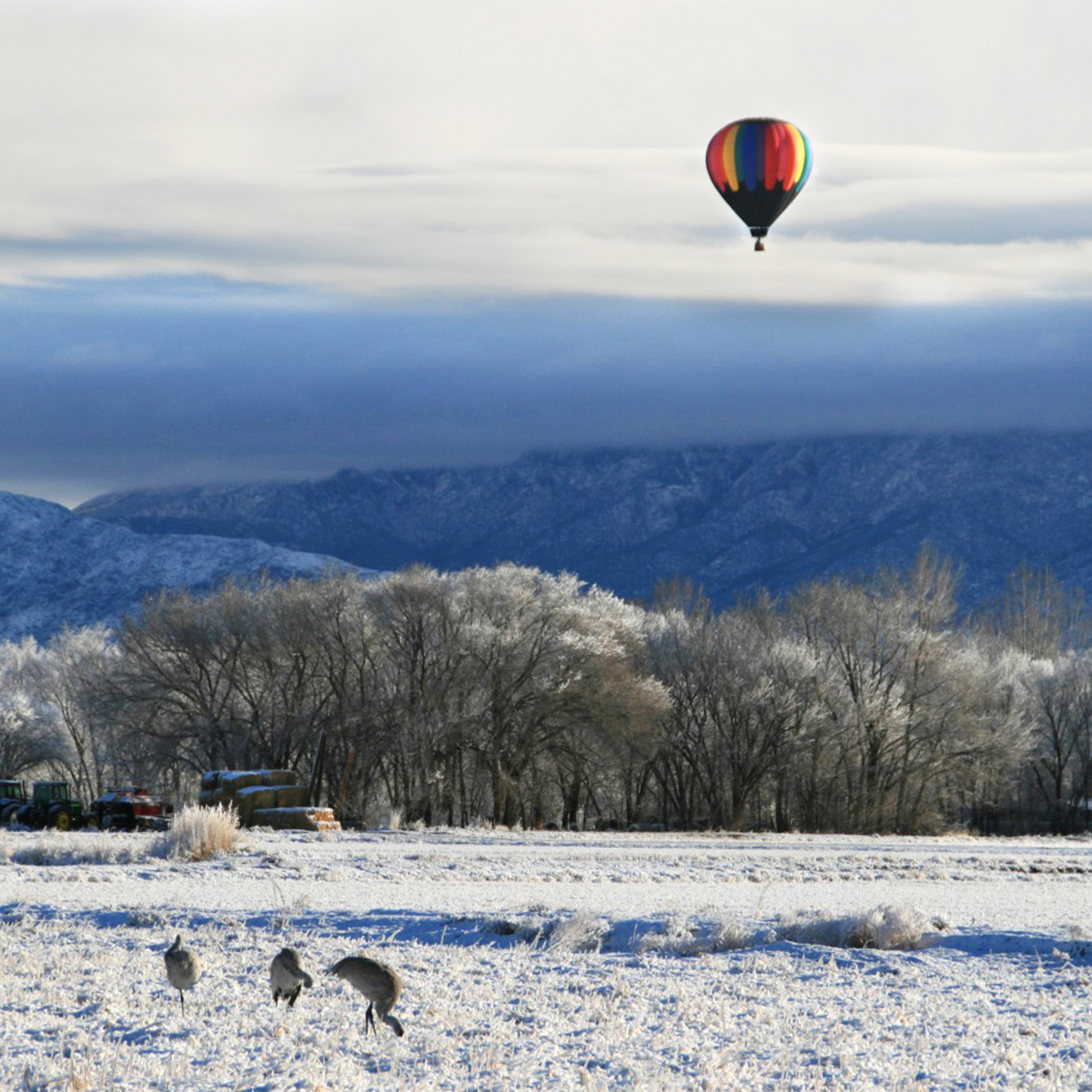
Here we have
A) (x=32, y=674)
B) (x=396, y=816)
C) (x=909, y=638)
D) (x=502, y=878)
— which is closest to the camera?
(x=502, y=878)

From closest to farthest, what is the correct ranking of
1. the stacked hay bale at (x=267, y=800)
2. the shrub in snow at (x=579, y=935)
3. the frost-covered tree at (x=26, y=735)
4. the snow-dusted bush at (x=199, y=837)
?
the shrub in snow at (x=579, y=935) → the snow-dusted bush at (x=199, y=837) → the stacked hay bale at (x=267, y=800) → the frost-covered tree at (x=26, y=735)

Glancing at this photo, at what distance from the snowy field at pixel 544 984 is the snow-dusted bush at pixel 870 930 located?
3cm

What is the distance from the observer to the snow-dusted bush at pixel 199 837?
28969 mm

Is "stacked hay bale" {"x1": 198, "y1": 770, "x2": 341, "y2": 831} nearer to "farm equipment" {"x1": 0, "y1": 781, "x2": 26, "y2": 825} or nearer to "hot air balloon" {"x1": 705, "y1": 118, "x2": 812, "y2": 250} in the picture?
"farm equipment" {"x1": 0, "y1": 781, "x2": 26, "y2": 825}

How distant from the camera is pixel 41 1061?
34.1 feet

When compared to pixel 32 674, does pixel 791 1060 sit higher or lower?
lower

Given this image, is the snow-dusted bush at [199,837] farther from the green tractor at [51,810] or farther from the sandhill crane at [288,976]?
the green tractor at [51,810]

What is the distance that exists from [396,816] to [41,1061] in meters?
36.8

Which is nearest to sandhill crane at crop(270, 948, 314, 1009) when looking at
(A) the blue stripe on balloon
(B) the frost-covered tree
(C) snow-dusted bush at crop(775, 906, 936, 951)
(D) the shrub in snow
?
(D) the shrub in snow

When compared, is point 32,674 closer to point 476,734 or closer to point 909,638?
point 476,734

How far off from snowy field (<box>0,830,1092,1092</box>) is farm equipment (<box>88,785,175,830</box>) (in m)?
19.1

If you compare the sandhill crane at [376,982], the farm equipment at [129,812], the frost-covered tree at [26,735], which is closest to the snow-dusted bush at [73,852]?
the farm equipment at [129,812]

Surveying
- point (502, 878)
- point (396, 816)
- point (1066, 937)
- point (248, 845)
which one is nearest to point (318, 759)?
point (396, 816)

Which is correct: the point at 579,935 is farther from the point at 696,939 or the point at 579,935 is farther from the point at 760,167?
the point at 760,167
